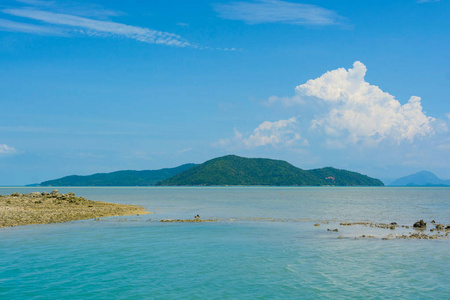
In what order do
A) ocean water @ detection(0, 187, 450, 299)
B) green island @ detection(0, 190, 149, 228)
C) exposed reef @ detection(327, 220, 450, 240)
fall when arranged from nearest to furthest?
ocean water @ detection(0, 187, 450, 299) < exposed reef @ detection(327, 220, 450, 240) < green island @ detection(0, 190, 149, 228)

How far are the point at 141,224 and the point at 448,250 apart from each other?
117ft

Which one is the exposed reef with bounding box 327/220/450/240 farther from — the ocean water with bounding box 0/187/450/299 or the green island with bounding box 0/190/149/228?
the green island with bounding box 0/190/149/228

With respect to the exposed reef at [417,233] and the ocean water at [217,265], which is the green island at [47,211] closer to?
the ocean water at [217,265]

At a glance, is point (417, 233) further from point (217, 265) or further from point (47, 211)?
point (47, 211)

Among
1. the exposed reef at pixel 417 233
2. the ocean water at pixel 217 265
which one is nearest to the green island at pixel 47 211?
the ocean water at pixel 217 265

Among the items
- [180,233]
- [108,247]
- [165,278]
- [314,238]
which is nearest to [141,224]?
[180,233]

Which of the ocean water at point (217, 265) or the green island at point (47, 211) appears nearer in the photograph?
the ocean water at point (217, 265)

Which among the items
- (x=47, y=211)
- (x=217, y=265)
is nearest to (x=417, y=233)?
(x=217, y=265)

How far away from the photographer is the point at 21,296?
19.1 metres

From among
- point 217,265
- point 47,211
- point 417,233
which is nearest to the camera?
point 217,265

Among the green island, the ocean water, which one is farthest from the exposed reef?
the green island

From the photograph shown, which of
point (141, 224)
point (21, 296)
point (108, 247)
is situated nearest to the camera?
point (21, 296)

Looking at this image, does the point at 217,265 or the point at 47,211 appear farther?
the point at 47,211

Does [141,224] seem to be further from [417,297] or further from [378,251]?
[417,297]
